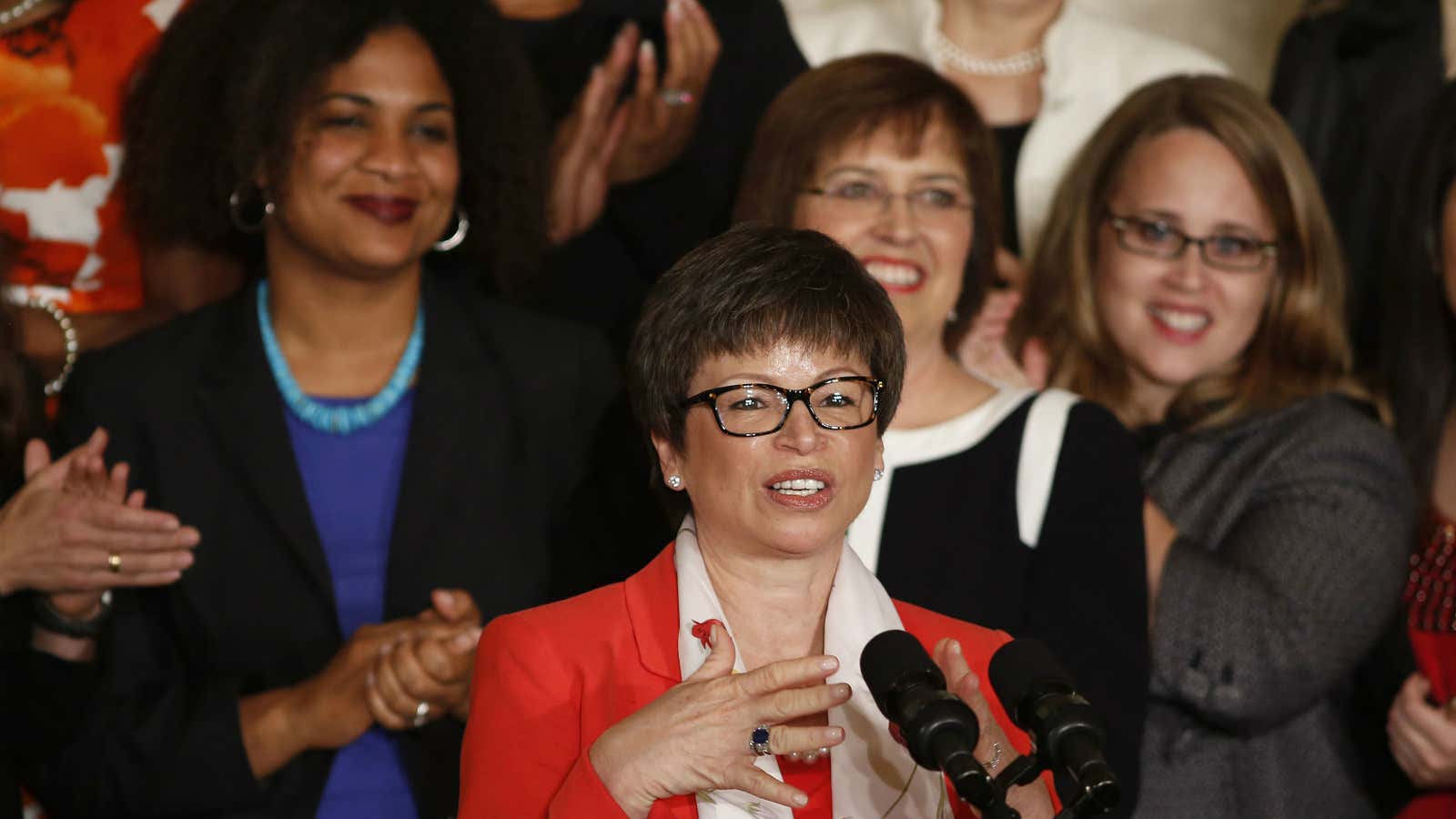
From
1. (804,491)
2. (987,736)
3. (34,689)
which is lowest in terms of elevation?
(34,689)

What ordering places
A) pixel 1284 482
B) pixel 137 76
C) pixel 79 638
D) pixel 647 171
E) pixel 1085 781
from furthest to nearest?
pixel 647 171 < pixel 137 76 < pixel 1284 482 < pixel 79 638 < pixel 1085 781

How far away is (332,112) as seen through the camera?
3092 mm

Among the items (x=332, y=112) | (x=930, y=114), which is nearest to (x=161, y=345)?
(x=332, y=112)

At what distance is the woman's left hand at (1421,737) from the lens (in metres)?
2.91

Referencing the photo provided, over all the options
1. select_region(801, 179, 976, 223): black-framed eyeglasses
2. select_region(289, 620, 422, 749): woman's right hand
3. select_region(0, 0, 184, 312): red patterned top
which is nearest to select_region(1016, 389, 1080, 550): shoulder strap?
select_region(801, 179, 976, 223): black-framed eyeglasses

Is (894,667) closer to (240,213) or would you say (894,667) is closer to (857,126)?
(857,126)

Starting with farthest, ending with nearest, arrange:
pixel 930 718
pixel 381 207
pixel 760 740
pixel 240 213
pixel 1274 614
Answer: pixel 240 213
pixel 381 207
pixel 1274 614
pixel 760 740
pixel 930 718

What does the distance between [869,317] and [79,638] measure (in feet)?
5.29

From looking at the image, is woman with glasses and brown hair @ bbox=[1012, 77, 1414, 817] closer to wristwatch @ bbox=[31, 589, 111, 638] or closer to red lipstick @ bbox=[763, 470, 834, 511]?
red lipstick @ bbox=[763, 470, 834, 511]

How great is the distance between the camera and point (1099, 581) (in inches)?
101

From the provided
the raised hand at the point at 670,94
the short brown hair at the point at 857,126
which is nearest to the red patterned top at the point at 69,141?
the raised hand at the point at 670,94

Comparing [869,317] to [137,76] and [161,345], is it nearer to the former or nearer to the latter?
[161,345]

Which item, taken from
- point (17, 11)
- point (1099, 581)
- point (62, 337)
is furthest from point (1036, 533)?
point (17, 11)

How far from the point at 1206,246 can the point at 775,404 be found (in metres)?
1.68
